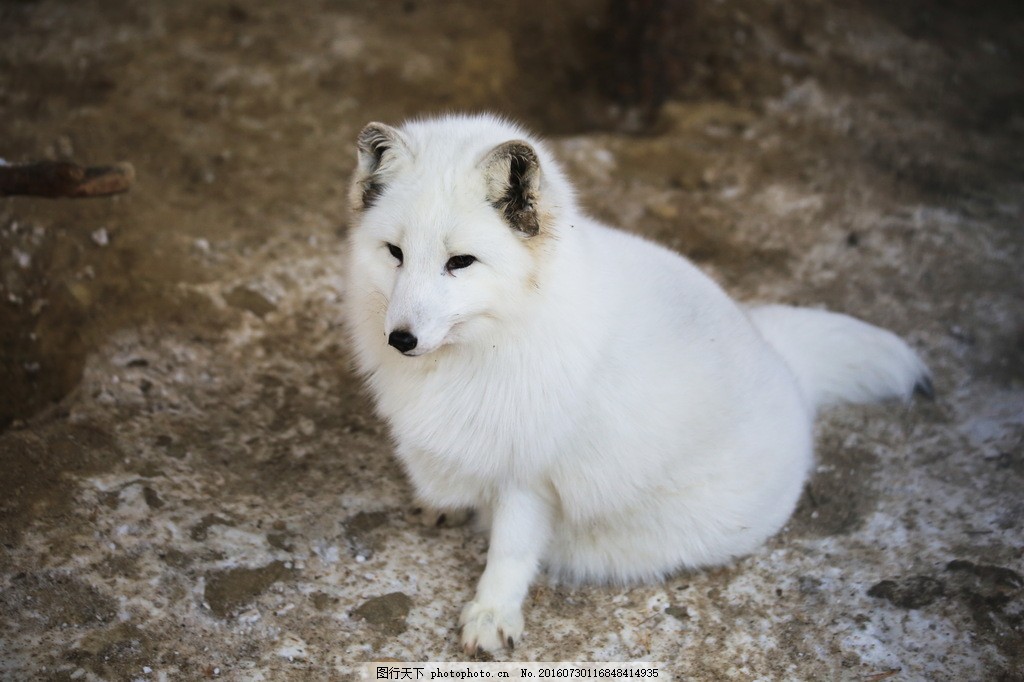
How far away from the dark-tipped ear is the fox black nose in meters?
0.43

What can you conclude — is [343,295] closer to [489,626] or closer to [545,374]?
[545,374]

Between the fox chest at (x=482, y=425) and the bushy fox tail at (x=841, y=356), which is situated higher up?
the bushy fox tail at (x=841, y=356)

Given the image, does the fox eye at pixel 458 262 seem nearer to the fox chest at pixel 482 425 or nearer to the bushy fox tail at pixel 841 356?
the fox chest at pixel 482 425

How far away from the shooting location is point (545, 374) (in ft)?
8.30

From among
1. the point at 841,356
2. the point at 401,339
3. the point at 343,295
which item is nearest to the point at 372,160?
the point at 401,339

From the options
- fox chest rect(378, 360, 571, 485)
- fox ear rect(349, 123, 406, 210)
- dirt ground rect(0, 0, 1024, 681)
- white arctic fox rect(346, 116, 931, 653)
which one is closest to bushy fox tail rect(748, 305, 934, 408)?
dirt ground rect(0, 0, 1024, 681)

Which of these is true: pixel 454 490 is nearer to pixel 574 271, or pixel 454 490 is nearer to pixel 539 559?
pixel 539 559

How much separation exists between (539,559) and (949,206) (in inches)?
127

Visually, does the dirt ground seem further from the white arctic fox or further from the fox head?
the fox head

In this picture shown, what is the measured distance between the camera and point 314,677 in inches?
101

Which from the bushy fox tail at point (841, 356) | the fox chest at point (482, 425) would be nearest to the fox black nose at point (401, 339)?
the fox chest at point (482, 425)

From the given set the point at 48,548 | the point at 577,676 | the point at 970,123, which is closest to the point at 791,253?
the point at 970,123

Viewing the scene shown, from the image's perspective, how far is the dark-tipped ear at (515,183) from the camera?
7.52ft

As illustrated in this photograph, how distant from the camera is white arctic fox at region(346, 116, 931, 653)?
235cm
